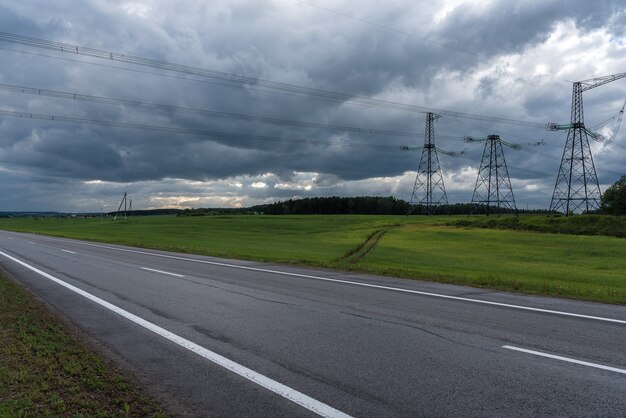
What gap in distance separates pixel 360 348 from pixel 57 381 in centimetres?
415

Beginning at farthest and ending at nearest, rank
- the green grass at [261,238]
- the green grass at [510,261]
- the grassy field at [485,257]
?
the green grass at [261,238]
the grassy field at [485,257]
the green grass at [510,261]

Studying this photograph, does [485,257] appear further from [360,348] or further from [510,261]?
[360,348]

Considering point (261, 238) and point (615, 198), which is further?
point (615, 198)

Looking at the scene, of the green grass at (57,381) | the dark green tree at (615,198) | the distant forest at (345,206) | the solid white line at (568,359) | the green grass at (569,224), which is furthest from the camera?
the distant forest at (345,206)

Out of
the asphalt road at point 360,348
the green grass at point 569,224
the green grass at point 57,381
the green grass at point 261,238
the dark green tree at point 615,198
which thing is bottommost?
the green grass at point 57,381

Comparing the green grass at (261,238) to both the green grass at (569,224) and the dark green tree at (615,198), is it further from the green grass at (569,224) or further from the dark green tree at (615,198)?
the dark green tree at (615,198)

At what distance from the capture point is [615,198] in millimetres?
87500

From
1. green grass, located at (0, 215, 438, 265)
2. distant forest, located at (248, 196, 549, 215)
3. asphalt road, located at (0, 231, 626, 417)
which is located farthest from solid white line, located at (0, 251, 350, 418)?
distant forest, located at (248, 196, 549, 215)

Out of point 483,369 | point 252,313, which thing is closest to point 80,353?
point 252,313

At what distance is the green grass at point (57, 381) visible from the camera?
5.21 m

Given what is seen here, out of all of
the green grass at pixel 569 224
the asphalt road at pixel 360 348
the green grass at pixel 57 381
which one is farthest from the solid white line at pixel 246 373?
the green grass at pixel 569 224

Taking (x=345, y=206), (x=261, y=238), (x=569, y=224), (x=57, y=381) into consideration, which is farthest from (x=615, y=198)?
(x=57, y=381)

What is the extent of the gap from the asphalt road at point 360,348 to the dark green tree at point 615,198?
83.4m

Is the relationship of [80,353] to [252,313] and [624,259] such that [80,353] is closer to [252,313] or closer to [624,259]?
[252,313]
